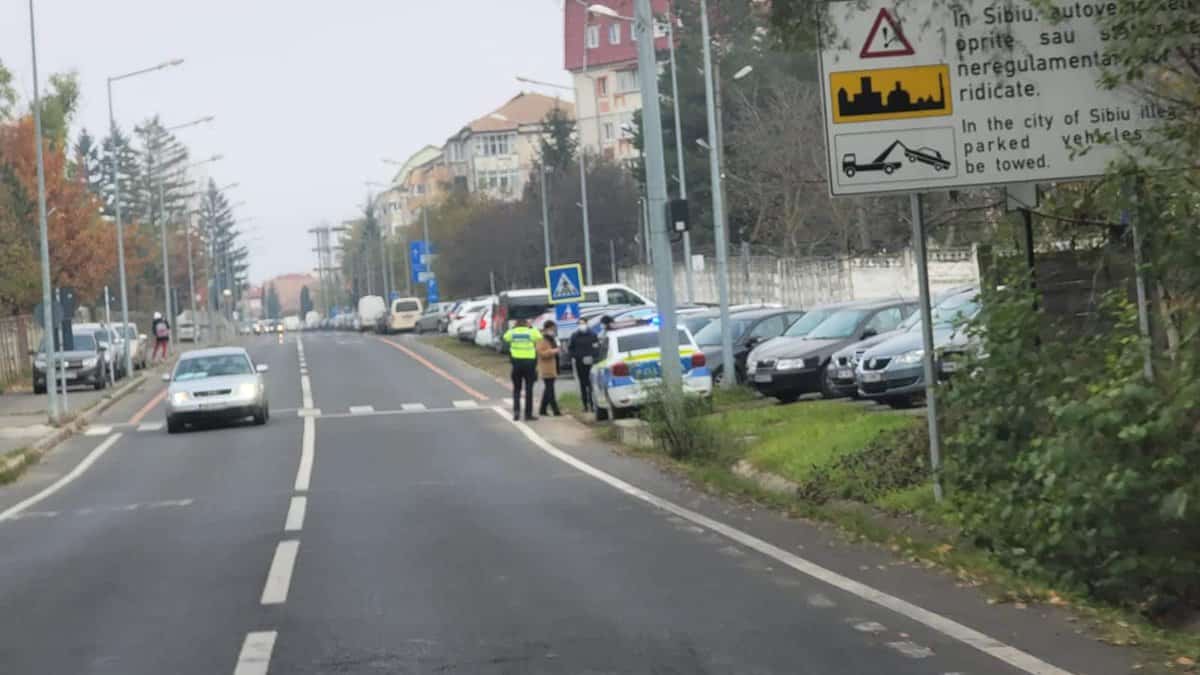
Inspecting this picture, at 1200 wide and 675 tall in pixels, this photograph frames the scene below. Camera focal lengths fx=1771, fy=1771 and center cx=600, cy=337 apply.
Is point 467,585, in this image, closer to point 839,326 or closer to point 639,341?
point 639,341

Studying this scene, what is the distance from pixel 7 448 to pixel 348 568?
729 inches

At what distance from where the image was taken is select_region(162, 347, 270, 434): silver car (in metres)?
31.8

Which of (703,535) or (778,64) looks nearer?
(703,535)

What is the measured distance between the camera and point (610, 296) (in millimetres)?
54281

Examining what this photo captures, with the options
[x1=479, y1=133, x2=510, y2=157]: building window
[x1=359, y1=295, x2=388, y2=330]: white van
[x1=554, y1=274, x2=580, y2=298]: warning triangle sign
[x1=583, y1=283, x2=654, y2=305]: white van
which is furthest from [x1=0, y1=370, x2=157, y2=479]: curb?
[x1=479, y1=133, x2=510, y2=157]: building window

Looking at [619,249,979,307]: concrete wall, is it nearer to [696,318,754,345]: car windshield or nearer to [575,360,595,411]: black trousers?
A: [696,318,754,345]: car windshield

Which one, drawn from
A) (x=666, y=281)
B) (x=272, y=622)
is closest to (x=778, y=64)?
(x=666, y=281)

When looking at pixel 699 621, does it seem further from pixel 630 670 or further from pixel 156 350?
pixel 156 350

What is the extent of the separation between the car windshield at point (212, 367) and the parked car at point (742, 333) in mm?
8641

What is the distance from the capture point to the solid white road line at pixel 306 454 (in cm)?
2072

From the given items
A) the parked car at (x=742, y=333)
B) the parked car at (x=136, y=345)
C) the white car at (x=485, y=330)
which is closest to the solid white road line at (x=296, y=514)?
the parked car at (x=742, y=333)

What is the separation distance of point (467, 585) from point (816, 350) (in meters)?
16.9

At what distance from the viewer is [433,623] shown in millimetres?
9828

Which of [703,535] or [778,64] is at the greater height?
[778,64]
